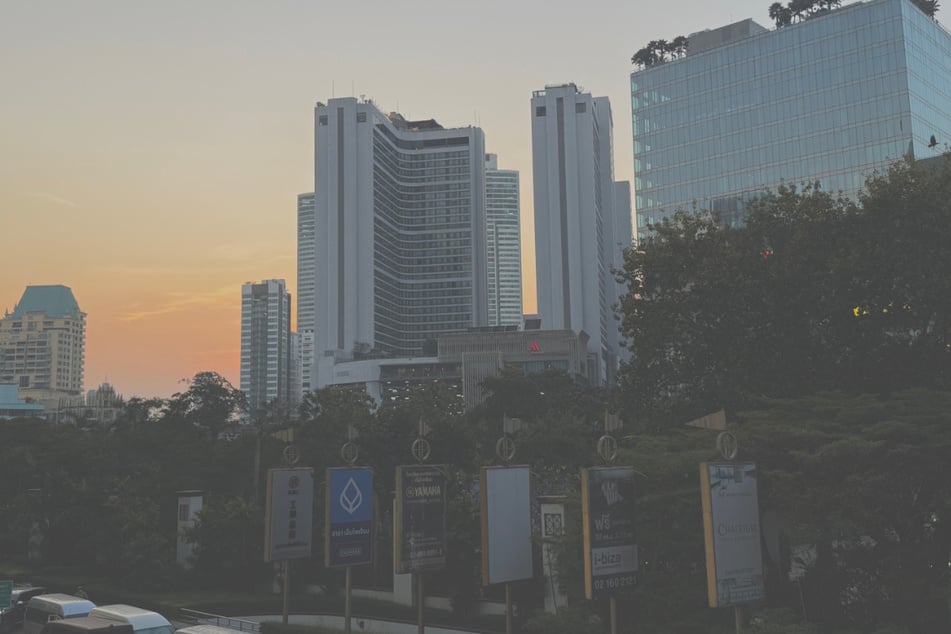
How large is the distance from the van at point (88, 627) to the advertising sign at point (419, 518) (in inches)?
320

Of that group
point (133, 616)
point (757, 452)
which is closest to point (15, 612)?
point (133, 616)

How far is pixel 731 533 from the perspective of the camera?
18734 mm

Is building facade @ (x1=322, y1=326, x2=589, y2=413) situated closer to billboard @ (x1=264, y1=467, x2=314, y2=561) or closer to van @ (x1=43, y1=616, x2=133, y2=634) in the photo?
billboard @ (x1=264, y1=467, x2=314, y2=561)

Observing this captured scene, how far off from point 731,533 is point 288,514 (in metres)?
16.3

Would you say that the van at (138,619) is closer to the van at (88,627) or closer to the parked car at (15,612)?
the van at (88,627)

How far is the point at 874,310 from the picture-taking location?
3195 cm

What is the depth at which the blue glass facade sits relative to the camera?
398 ft

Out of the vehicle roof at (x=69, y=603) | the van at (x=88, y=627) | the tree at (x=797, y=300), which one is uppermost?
the tree at (x=797, y=300)

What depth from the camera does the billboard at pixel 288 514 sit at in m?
29.6

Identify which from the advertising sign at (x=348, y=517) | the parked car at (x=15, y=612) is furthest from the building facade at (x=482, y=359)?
the advertising sign at (x=348, y=517)

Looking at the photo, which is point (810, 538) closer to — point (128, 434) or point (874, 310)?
point (874, 310)

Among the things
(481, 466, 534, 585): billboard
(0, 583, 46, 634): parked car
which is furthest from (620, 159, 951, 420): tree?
(0, 583, 46, 634): parked car

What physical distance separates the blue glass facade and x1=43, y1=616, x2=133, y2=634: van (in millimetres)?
109101

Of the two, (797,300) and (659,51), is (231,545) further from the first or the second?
(659,51)
